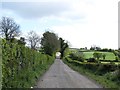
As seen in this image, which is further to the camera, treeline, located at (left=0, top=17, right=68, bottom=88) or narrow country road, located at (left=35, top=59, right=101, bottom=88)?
narrow country road, located at (left=35, top=59, right=101, bottom=88)

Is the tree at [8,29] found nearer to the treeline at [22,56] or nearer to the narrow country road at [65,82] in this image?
the treeline at [22,56]

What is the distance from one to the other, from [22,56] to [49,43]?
Answer: 92942mm

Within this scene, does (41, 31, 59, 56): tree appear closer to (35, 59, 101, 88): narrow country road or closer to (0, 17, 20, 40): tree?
(0, 17, 20, 40): tree

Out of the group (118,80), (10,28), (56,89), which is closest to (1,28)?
(10,28)

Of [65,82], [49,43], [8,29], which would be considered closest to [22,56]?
[65,82]

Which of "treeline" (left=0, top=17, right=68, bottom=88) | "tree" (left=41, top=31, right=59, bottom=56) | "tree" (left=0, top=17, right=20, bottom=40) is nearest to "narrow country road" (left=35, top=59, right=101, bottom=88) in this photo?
"treeline" (left=0, top=17, right=68, bottom=88)

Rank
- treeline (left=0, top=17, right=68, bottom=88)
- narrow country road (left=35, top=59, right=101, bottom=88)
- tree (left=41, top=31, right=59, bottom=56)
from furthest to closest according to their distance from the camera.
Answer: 1. tree (left=41, top=31, right=59, bottom=56)
2. narrow country road (left=35, top=59, right=101, bottom=88)
3. treeline (left=0, top=17, right=68, bottom=88)

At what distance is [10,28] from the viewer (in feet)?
231

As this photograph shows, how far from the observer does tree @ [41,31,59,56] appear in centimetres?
11124

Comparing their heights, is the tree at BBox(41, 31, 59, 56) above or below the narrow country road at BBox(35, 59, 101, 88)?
above

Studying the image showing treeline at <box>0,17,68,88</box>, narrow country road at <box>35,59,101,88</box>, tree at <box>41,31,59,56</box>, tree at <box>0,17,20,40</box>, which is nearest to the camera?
treeline at <box>0,17,68,88</box>

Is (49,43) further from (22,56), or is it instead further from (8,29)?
(22,56)

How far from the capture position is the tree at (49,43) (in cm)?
11124

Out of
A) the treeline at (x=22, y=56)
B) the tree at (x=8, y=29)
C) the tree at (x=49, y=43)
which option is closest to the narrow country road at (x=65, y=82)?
the treeline at (x=22, y=56)
